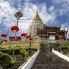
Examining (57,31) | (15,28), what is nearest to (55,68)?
(15,28)

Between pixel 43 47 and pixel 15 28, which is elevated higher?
pixel 15 28

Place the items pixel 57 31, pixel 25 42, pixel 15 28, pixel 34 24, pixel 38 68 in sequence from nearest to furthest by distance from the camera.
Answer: pixel 15 28 → pixel 38 68 → pixel 25 42 → pixel 57 31 → pixel 34 24

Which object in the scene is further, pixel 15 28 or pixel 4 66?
pixel 15 28

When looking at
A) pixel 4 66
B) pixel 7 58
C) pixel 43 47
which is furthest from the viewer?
pixel 43 47

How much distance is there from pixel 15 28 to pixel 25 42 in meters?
73.7

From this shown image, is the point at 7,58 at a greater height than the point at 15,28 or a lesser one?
lesser

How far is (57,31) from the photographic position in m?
122

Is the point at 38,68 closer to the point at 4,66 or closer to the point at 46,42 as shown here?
the point at 4,66

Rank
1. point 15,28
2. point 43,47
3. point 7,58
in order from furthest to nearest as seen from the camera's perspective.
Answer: point 43,47, point 15,28, point 7,58

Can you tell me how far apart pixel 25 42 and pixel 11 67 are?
259 feet

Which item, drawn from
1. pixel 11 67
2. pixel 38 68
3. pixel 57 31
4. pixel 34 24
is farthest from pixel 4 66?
pixel 34 24

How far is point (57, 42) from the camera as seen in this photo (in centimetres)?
10088

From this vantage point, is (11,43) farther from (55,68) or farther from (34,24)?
(55,68)

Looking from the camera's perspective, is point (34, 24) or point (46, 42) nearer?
point (46, 42)
